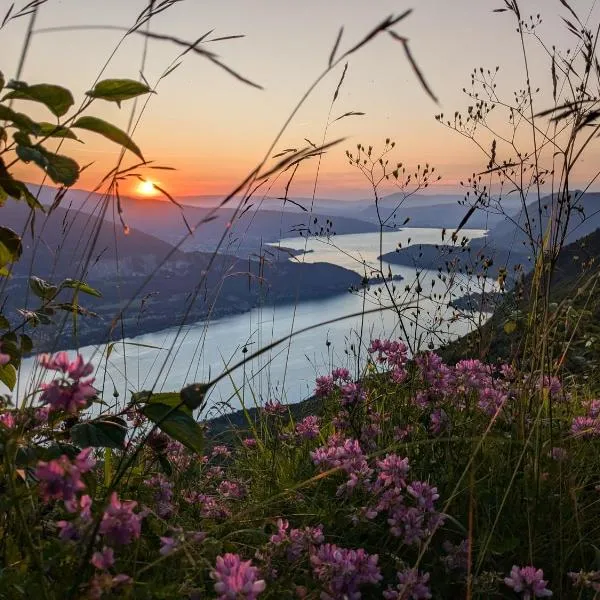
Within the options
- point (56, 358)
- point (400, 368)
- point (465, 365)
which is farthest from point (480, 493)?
point (56, 358)

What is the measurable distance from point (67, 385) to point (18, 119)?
0.50 meters

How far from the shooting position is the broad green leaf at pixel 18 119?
43.9 inches

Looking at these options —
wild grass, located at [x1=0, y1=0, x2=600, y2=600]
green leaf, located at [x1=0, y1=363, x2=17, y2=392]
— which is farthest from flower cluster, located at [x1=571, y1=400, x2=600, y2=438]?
green leaf, located at [x1=0, y1=363, x2=17, y2=392]

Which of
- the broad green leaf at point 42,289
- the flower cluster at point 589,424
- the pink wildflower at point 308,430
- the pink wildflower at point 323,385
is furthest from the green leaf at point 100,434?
the pink wildflower at point 323,385

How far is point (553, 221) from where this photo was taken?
223cm

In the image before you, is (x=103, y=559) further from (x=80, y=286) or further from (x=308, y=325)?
(x=308, y=325)

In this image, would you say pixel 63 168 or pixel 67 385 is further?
pixel 63 168

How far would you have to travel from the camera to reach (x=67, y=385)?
1.10 metres

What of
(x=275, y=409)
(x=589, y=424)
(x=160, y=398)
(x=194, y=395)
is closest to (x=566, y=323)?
(x=589, y=424)

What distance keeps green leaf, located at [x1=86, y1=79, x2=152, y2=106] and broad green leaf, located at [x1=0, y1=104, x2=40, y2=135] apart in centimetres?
17

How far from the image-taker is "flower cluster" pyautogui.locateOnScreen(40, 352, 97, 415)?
1040 millimetres

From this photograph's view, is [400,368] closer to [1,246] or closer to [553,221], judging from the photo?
[553,221]

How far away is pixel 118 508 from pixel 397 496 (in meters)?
0.91

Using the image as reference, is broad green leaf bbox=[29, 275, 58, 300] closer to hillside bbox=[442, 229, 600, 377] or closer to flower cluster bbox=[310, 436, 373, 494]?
flower cluster bbox=[310, 436, 373, 494]
